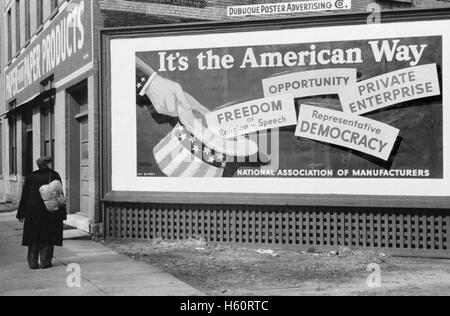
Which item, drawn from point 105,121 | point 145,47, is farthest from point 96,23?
point 105,121

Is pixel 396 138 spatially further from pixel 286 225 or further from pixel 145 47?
pixel 145 47

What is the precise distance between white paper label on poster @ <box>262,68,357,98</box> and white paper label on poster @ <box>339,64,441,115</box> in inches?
6.6

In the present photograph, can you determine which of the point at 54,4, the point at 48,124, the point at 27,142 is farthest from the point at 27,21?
the point at 48,124

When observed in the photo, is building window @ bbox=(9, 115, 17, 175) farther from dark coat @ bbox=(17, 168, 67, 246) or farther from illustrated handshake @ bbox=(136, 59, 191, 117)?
dark coat @ bbox=(17, 168, 67, 246)

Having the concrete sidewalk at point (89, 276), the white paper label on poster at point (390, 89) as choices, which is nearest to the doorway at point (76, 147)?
the concrete sidewalk at point (89, 276)

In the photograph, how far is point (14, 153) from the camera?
71.1 feet

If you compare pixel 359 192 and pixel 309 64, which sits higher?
pixel 309 64

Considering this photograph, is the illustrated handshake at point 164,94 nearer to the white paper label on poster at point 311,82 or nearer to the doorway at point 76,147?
the white paper label on poster at point 311,82

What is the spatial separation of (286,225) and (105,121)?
3.97 m

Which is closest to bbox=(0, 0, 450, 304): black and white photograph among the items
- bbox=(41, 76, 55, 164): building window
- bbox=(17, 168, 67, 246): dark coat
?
bbox=(17, 168, 67, 246): dark coat

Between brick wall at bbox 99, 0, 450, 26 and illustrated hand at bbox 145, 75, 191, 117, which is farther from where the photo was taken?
brick wall at bbox 99, 0, 450, 26

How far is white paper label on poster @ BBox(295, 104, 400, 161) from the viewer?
32.8 feet

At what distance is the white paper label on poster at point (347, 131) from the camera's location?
10000 mm

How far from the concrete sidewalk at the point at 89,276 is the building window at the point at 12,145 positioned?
37.4 feet
